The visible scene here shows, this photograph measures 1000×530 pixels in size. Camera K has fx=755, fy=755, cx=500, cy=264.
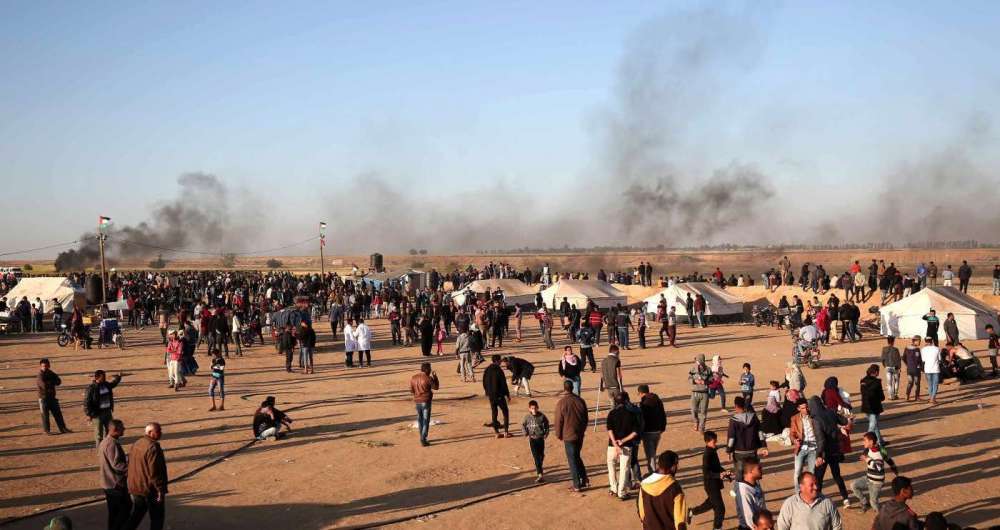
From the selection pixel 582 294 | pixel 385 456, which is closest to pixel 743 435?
pixel 385 456

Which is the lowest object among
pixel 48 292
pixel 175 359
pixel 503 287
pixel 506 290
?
pixel 175 359

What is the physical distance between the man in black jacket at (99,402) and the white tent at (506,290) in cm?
2489

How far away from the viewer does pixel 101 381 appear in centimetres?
1167

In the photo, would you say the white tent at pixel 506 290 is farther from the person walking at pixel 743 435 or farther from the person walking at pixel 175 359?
the person walking at pixel 743 435

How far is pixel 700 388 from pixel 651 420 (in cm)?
302

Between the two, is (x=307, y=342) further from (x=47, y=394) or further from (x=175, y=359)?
(x=47, y=394)

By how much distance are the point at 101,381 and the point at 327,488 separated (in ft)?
13.7

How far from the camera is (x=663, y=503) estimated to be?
6.50 m

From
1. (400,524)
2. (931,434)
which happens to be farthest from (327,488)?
(931,434)

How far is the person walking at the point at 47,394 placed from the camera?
13.1m

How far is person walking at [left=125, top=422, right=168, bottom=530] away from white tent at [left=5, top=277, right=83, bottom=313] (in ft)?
106

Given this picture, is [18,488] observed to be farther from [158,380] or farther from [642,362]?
[642,362]

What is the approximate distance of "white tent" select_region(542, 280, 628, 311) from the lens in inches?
1357

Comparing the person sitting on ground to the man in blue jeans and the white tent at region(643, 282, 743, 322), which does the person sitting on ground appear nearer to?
the man in blue jeans
